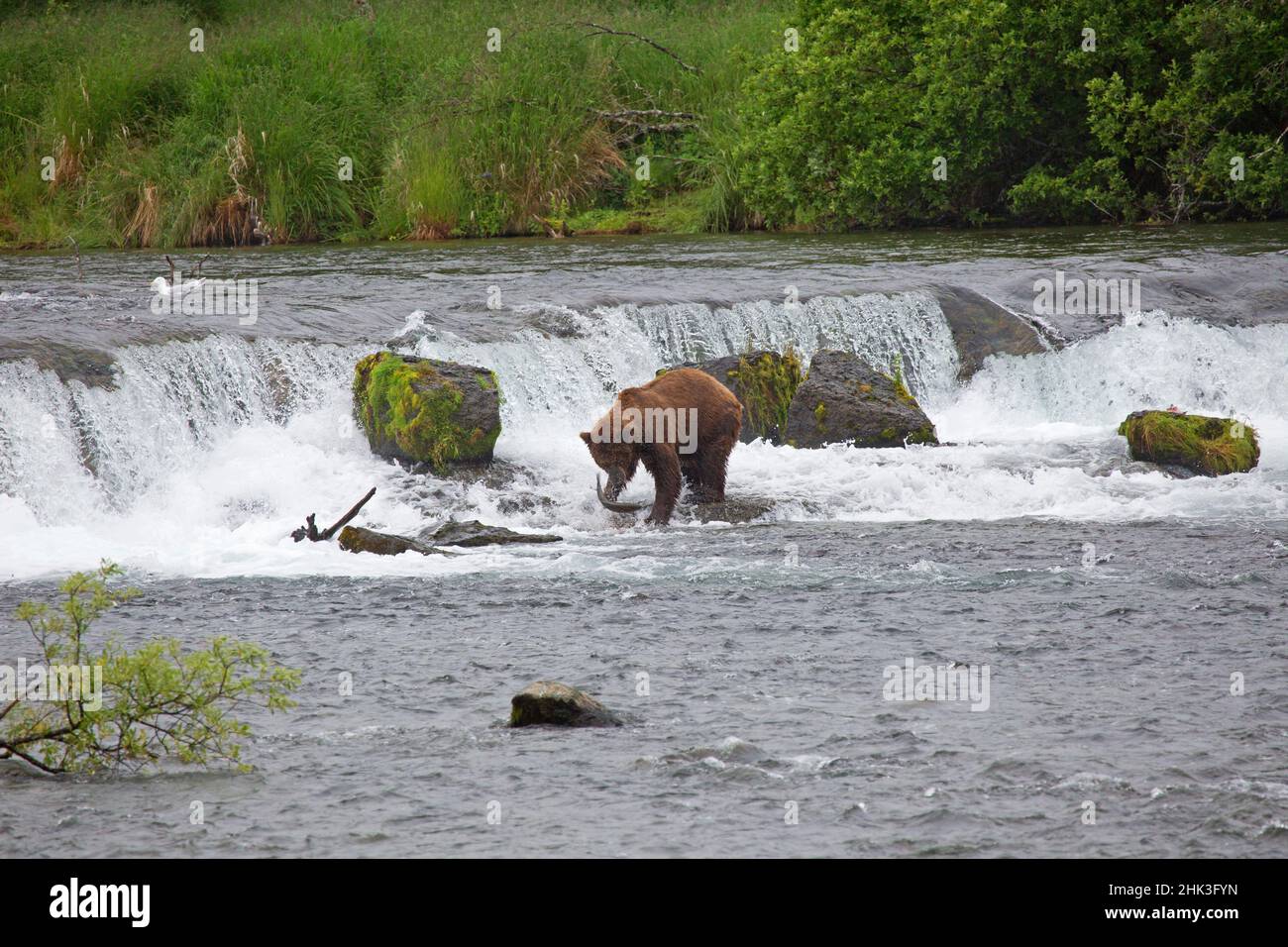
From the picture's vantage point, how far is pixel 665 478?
1187 cm

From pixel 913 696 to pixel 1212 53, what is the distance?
1828 centimetres

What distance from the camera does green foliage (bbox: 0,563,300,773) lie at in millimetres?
6449

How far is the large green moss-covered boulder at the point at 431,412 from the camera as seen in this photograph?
13.2m

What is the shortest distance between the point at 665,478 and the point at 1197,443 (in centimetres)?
491

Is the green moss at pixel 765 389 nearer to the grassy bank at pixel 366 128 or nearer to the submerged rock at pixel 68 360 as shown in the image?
the submerged rock at pixel 68 360

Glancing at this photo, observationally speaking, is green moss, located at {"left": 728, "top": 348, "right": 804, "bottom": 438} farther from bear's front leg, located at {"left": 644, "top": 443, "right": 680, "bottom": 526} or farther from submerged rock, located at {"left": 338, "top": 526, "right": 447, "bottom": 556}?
submerged rock, located at {"left": 338, "top": 526, "right": 447, "bottom": 556}

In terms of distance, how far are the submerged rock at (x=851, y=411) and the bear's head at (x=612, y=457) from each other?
3280 millimetres

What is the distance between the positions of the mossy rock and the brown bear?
12.8ft

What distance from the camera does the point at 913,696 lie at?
7.67 metres

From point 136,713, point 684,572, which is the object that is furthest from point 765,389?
point 136,713
